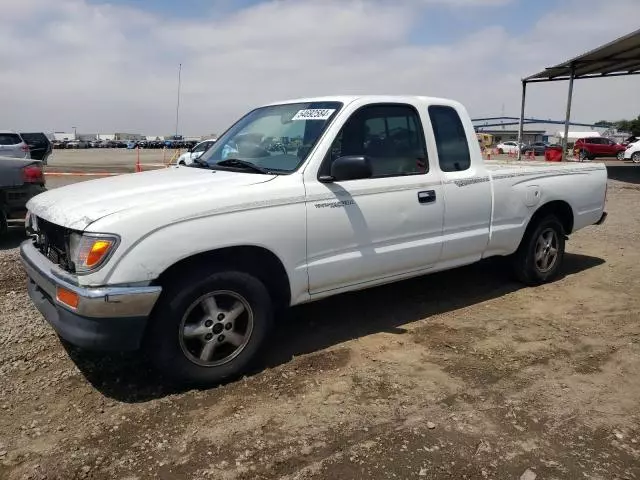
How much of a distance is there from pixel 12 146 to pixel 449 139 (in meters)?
17.2

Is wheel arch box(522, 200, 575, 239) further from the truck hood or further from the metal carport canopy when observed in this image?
the metal carport canopy

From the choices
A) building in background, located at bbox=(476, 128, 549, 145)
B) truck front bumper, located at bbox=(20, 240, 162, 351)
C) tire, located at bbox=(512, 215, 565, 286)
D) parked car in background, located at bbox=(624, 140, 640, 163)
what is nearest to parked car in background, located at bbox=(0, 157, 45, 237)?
truck front bumper, located at bbox=(20, 240, 162, 351)

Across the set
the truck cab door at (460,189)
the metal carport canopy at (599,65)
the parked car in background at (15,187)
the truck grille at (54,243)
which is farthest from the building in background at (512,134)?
the truck grille at (54,243)

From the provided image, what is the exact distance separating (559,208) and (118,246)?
4638 mm

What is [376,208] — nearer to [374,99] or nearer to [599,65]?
[374,99]

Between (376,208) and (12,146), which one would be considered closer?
(376,208)

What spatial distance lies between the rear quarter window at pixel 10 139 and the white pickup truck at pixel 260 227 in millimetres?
16460

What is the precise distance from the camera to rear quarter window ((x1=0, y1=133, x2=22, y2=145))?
58.7 ft

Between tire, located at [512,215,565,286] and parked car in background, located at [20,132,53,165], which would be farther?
parked car in background, located at [20,132,53,165]

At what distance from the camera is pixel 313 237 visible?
12.1 ft

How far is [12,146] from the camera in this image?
17656 mm

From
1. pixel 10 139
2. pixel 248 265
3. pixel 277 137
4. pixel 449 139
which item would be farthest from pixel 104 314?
pixel 10 139

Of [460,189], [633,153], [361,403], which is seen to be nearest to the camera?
[361,403]

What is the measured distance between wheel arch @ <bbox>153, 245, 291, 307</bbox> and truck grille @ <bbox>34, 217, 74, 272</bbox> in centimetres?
61
